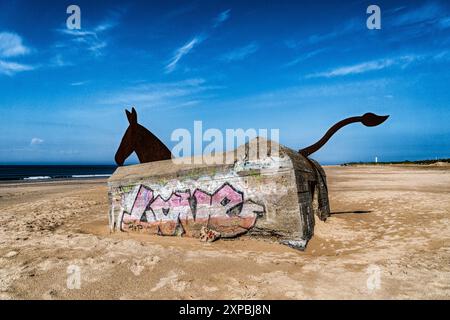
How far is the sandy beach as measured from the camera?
368 cm

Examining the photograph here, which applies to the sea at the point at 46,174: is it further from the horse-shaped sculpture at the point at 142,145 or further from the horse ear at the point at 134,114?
the horse ear at the point at 134,114

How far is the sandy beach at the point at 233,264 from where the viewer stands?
3.68 metres

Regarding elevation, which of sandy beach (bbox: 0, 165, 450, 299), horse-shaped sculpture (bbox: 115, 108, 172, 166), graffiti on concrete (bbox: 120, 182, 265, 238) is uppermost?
horse-shaped sculpture (bbox: 115, 108, 172, 166)

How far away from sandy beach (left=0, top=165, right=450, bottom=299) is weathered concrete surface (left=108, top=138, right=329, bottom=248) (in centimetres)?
34

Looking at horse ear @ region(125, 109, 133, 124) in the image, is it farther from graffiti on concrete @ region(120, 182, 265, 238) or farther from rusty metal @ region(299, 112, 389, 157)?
rusty metal @ region(299, 112, 389, 157)

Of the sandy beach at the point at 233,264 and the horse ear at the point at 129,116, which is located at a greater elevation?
the horse ear at the point at 129,116

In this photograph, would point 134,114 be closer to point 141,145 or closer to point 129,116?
point 129,116

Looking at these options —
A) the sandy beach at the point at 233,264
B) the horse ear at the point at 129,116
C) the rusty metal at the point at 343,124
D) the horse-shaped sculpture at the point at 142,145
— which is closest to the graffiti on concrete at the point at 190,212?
the sandy beach at the point at 233,264

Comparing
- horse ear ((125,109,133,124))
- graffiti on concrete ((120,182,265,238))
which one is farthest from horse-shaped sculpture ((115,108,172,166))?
graffiti on concrete ((120,182,265,238))

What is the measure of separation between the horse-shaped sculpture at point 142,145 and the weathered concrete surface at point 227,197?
52 centimetres

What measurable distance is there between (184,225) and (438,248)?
4.95 metres
